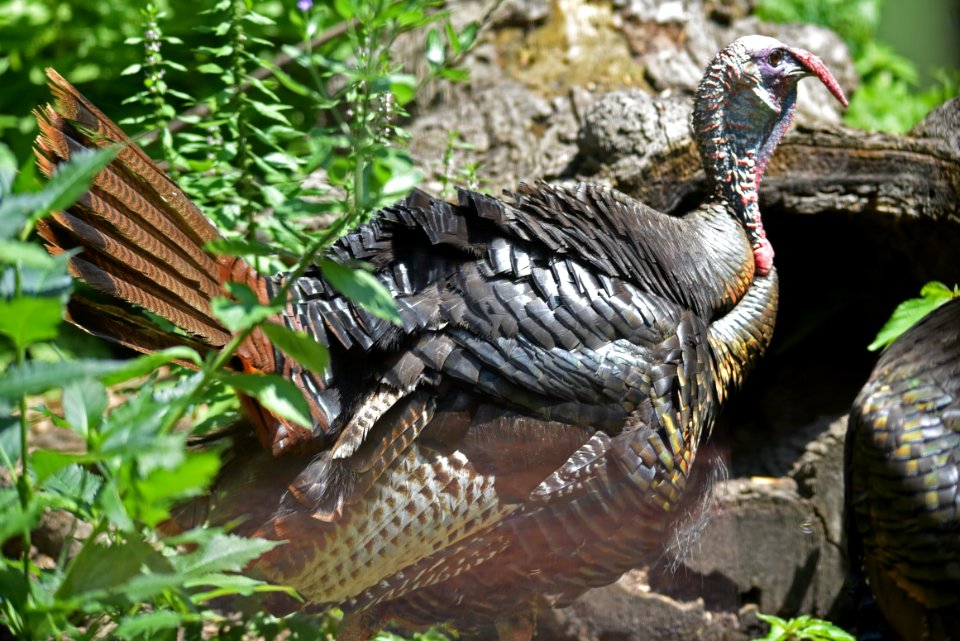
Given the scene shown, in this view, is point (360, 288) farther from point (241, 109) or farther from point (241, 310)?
point (241, 109)

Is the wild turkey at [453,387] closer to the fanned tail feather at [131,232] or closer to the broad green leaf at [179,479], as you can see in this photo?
the fanned tail feather at [131,232]

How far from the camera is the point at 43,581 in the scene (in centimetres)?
180

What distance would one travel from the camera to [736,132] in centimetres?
323

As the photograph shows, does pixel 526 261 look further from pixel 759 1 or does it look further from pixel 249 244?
pixel 759 1

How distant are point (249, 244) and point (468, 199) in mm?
1128

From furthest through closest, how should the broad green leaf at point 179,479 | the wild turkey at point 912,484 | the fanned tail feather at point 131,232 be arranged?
the wild turkey at point 912,484
the fanned tail feather at point 131,232
the broad green leaf at point 179,479

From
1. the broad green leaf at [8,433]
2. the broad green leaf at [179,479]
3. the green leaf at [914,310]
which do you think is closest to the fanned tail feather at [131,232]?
the broad green leaf at [8,433]

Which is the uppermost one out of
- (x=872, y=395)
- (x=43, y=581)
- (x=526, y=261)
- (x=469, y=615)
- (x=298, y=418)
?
(x=526, y=261)

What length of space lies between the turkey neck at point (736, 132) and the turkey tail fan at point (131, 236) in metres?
1.58

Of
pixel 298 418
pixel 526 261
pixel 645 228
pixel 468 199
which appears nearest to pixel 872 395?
pixel 645 228

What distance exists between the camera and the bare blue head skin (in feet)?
10.5

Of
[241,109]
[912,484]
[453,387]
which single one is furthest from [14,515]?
[912,484]

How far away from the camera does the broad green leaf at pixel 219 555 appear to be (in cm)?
167

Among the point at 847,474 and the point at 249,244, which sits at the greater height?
the point at 249,244
